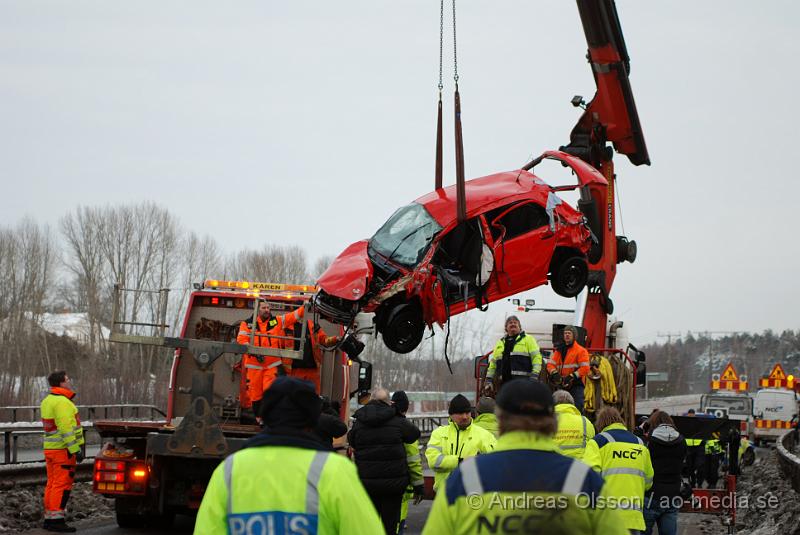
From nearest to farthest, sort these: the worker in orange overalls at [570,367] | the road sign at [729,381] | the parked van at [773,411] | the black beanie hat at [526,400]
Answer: the black beanie hat at [526,400], the worker in orange overalls at [570,367], the road sign at [729,381], the parked van at [773,411]

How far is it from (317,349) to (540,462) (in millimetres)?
8745

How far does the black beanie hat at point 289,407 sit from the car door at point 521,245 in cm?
864

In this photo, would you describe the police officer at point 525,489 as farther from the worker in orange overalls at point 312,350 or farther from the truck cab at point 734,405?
the truck cab at point 734,405

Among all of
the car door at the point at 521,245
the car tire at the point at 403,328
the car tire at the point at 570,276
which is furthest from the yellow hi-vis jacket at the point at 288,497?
the car tire at the point at 570,276

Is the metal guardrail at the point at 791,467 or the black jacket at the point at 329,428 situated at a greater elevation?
the black jacket at the point at 329,428

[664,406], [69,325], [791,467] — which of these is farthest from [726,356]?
[791,467]

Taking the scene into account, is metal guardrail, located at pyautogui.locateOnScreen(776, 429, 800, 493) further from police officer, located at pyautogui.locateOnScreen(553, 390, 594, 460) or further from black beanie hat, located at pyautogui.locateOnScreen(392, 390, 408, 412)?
black beanie hat, located at pyautogui.locateOnScreen(392, 390, 408, 412)

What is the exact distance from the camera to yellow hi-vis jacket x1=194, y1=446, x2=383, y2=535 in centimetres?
383

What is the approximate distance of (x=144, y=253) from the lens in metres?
54.0

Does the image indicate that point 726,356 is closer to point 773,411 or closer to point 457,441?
point 773,411

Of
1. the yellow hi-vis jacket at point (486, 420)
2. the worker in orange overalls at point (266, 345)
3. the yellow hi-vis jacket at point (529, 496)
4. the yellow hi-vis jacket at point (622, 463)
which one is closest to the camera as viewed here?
the yellow hi-vis jacket at point (529, 496)

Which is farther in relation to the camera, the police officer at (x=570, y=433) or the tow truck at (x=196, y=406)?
the tow truck at (x=196, y=406)

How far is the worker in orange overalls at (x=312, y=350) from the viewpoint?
1220 cm

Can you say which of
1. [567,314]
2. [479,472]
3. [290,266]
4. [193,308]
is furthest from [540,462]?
[290,266]
